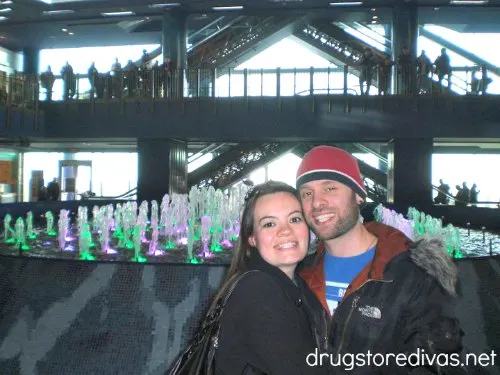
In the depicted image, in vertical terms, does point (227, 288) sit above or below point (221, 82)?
below

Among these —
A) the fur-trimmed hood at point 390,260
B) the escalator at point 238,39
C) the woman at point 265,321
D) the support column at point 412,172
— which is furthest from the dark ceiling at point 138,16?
the woman at point 265,321

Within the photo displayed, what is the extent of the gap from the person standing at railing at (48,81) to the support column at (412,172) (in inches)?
483

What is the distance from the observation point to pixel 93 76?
54.5 feet

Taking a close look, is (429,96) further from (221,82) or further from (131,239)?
(131,239)

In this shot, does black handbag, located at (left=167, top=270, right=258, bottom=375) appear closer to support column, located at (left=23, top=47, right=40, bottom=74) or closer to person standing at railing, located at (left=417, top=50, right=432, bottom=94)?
person standing at railing, located at (left=417, top=50, right=432, bottom=94)

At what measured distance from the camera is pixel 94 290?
16.5 feet

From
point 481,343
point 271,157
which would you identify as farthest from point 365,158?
point 481,343

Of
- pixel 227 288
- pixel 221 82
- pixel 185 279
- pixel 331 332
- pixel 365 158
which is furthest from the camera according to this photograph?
pixel 365 158

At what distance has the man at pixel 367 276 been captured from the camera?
6.09 feet

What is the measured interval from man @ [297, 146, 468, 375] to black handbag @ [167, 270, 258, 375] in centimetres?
60

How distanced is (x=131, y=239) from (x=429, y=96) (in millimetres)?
10739

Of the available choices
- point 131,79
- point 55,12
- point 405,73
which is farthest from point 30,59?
point 405,73

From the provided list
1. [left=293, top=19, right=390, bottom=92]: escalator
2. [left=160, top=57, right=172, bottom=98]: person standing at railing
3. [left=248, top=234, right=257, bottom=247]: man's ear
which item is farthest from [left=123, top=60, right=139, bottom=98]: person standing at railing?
[left=248, top=234, right=257, bottom=247]: man's ear

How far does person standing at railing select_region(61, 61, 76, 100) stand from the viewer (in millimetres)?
16936
